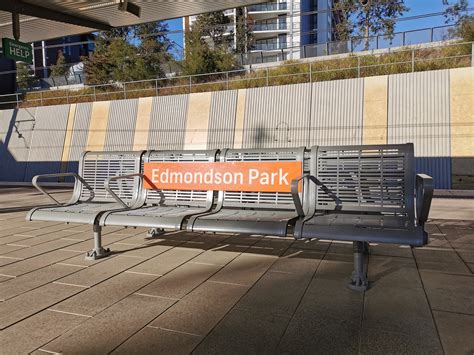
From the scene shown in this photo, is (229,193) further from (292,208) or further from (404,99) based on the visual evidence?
(404,99)

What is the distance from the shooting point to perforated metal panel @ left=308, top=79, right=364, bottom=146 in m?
14.1

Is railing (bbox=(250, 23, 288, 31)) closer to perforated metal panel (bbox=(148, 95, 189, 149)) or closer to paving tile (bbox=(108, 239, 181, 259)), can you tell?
perforated metal panel (bbox=(148, 95, 189, 149))

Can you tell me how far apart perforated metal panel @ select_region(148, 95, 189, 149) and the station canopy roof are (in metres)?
7.47

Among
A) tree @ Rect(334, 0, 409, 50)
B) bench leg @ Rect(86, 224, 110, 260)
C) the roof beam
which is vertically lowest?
bench leg @ Rect(86, 224, 110, 260)

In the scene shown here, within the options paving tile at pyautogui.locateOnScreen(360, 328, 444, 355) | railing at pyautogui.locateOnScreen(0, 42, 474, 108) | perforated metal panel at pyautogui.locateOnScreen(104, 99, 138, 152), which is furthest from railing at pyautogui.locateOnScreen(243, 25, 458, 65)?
paving tile at pyautogui.locateOnScreen(360, 328, 444, 355)

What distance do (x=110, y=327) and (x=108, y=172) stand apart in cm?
304

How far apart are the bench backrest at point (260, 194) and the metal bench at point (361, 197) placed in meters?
0.24

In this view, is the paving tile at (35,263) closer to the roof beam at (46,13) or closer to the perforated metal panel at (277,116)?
the roof beam at (46,13)

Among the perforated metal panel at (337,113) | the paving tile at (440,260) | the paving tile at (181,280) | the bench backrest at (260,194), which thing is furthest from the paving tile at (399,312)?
the perforated metal panel at (337,113)

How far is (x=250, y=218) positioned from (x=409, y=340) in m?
1.82

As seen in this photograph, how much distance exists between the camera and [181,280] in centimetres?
377

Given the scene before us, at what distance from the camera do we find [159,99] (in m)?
17.9

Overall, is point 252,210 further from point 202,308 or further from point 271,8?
point 271,8

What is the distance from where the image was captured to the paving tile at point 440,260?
4.01m
